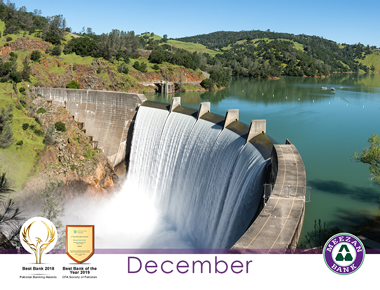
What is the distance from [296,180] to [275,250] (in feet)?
16.6

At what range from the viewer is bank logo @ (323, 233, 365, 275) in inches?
314

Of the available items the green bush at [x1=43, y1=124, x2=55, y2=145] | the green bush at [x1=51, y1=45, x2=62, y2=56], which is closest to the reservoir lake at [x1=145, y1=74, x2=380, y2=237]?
the green bush at [x1=51, y1=45, x2=62, y2=56]

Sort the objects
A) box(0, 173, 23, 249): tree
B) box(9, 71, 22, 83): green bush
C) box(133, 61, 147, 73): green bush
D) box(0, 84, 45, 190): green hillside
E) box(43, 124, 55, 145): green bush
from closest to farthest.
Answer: box(0, 173, 23, 249): tree < box(0, 84, 45, 190): green hillside < box(43, 124, 55, 145): green bush < box(9, 71, 22, 83): green bush < box(133, 61, 147, 73): green bush

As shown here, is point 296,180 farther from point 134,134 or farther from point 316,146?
point 134,134

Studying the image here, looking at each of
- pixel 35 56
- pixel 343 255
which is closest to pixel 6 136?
pixel 343 255

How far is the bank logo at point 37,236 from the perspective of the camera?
8898 millimetres

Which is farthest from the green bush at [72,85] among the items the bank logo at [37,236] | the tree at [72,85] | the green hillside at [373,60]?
the green hillside at [373,60]

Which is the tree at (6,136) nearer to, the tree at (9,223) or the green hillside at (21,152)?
the green hillside at (21,152)

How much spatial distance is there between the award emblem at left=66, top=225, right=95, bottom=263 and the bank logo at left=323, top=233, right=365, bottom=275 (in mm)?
6947

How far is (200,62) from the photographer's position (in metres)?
91.8

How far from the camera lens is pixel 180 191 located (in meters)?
24.5

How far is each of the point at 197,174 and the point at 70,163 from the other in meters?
14.0

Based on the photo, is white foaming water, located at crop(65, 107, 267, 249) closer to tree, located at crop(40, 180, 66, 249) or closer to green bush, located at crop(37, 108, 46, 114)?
tree, located at crop(40, 180, 66, 249)

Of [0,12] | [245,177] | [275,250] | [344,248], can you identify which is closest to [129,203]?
[245,177]
